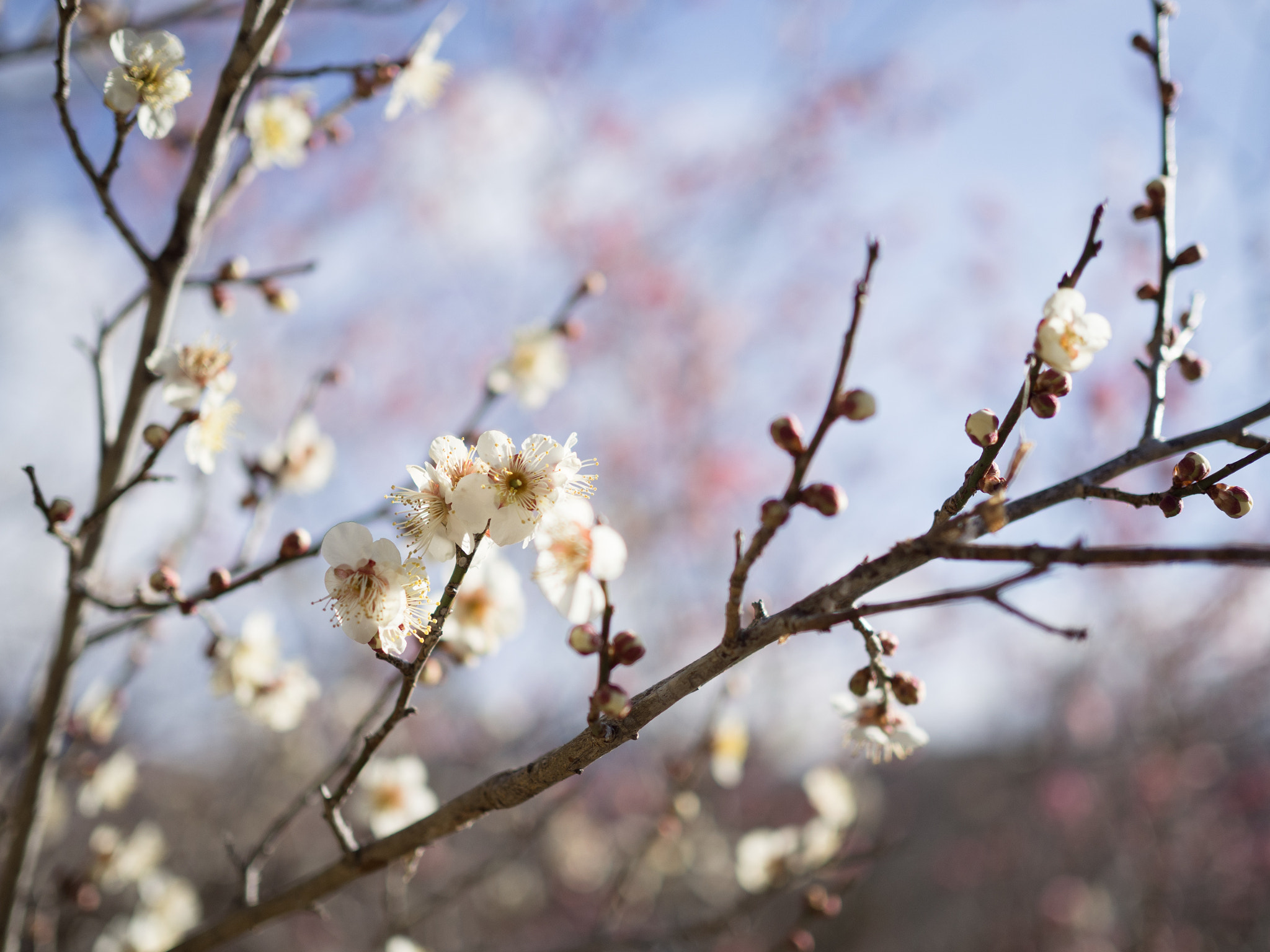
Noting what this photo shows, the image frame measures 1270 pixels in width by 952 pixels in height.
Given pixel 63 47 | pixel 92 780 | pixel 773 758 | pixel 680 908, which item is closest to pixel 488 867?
pixel 92 780

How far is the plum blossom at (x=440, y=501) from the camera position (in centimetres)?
101

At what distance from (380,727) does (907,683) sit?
0.72 metres

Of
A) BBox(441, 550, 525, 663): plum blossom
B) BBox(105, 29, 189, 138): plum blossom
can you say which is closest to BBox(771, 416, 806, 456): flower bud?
BBox(441, 550, 525, 663): plum blossom

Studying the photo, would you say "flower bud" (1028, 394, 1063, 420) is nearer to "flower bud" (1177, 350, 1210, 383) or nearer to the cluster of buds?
the cluster of buds

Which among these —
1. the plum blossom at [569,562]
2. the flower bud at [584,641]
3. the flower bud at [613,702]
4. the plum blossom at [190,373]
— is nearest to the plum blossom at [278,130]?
the plum blossom at [190,373]

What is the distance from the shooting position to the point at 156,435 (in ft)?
4.33

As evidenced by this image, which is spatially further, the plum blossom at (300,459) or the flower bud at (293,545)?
the plum blossom at (300,459)

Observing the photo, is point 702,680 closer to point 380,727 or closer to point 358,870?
point 380,727

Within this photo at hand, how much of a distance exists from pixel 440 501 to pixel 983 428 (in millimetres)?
711

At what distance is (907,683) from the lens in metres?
1.09

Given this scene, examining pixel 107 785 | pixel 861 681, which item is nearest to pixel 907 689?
pixel 861 681

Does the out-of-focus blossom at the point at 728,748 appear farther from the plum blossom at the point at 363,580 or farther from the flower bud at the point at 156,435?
the flower bud at the point at 156,435

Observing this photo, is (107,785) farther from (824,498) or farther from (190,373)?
(824,498)

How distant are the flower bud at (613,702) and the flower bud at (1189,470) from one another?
0.80 metres
